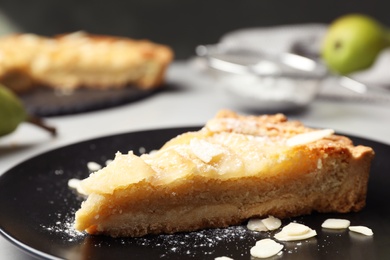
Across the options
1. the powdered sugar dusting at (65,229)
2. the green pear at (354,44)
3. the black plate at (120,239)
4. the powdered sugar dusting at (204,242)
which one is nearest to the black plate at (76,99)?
the green pear at (354,44)

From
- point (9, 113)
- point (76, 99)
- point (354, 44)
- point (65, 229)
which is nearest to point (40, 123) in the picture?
A: point (9, 113)

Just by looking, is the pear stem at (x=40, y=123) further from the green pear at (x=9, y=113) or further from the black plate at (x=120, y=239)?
the black plate at (x=120, y=239)

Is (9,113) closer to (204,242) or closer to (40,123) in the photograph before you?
(40,123)

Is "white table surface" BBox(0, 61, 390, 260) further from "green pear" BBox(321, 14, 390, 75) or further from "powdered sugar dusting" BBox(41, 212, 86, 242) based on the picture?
"powdered sugar dusting" BBox(41, 212, 86, 242)

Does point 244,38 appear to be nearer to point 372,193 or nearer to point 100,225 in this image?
point 372,193

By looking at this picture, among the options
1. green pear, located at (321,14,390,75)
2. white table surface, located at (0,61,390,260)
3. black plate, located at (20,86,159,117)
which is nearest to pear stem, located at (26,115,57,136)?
white table surface, located at (0,61,390,260)

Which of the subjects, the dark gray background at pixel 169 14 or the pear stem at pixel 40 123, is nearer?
the pear stem at pixel 40 123
